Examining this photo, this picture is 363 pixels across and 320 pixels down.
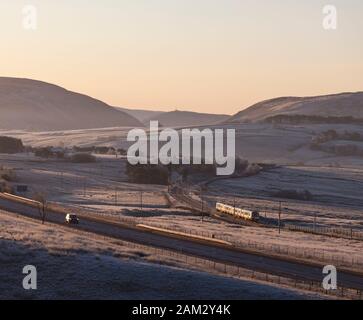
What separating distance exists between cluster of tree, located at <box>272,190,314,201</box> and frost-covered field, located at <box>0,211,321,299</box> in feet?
286

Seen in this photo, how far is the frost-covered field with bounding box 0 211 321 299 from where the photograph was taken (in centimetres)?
3812

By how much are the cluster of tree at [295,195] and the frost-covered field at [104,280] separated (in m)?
87.2

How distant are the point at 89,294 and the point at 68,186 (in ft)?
326

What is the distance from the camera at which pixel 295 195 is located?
13262 cm

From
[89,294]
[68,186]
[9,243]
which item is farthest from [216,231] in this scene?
[68,186]

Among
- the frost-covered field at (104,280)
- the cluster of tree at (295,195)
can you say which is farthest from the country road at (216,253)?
the cluster of tree at (295,195)

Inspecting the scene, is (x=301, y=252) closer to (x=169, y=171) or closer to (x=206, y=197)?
(x=206, y=197)

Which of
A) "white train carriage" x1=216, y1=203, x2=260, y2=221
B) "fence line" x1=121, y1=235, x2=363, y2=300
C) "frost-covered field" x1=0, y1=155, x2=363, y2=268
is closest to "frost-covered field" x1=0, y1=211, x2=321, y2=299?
"fence line" x1=121, y1=235, x2=363, y2=300

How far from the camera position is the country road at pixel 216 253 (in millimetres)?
52188

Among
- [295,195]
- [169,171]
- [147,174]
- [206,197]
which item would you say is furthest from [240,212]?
[169,171]

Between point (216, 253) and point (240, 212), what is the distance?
1458 inches

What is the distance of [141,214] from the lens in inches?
3871

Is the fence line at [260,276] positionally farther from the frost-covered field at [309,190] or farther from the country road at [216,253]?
the frost-covered field at [309,190]
